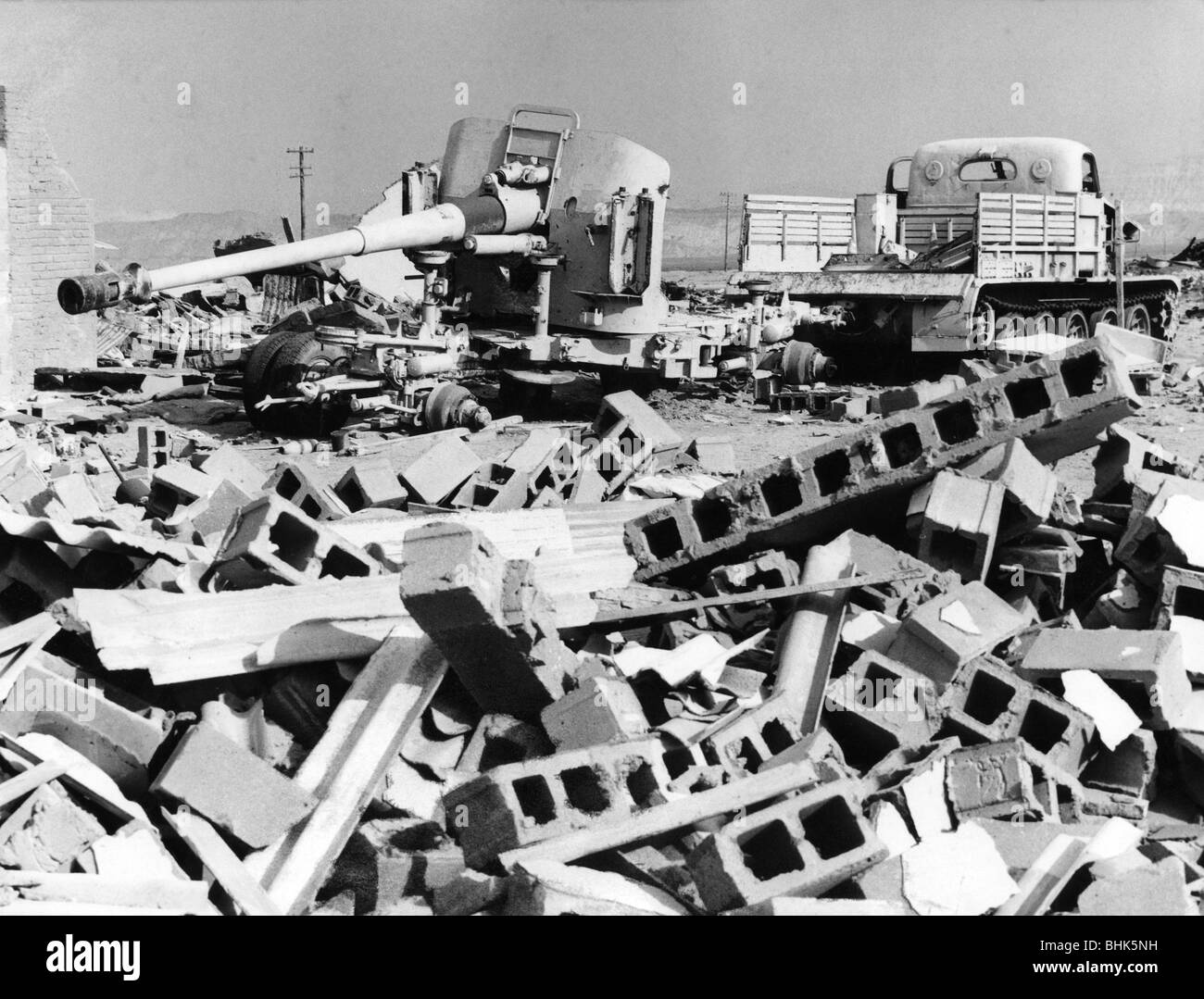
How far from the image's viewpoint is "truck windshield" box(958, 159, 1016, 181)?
16.6 metres

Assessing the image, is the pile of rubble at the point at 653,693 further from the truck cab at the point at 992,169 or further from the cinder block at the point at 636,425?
the truck cab at the point at 992,169

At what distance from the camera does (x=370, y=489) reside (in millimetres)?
6176

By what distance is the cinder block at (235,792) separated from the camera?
3430 mm

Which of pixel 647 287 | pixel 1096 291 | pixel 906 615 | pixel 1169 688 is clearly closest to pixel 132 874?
pixel 906 615

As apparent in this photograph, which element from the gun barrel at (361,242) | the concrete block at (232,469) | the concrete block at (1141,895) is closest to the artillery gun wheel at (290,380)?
the gun barrel at (361,242)

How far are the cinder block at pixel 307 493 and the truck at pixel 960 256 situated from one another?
8.94 metres

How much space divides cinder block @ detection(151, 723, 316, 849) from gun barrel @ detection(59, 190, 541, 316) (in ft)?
17.1

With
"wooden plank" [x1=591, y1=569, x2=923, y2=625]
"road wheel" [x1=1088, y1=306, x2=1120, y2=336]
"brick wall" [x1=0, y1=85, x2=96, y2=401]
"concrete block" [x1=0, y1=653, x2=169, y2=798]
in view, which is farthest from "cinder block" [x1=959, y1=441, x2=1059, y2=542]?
"road wheel" [x1=1088, y1=306, x2=1120, y2=336]

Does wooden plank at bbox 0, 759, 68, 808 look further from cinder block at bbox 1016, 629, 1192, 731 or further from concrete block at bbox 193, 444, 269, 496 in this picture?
concrete block at bbox 193, 444, 269, 496

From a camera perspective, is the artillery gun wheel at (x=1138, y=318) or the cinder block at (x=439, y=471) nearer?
the cinder block at (x=439, y=471)

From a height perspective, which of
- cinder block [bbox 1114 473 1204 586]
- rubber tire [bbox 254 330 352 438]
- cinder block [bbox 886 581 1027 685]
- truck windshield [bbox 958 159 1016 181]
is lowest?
rubber tire [bbox 254 330 352 438]

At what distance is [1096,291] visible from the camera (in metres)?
15.7
